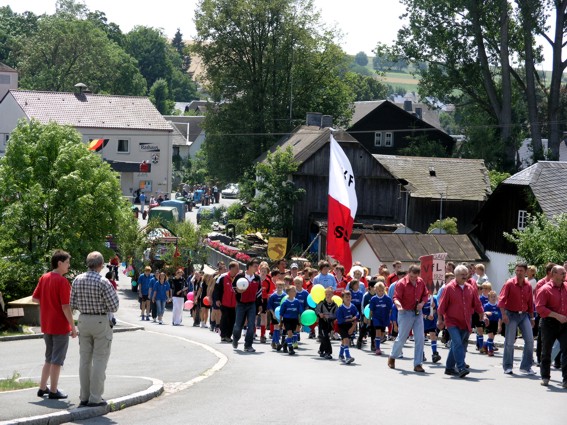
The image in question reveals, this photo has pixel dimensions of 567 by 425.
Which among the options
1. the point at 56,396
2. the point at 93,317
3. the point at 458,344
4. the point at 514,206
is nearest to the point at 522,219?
the point at 514,206

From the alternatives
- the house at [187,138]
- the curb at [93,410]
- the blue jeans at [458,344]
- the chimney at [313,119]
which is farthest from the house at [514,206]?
the house at [187,138]

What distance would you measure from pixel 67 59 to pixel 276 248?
241 feet

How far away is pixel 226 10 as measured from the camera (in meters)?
76.1

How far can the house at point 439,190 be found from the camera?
57125 millimetres

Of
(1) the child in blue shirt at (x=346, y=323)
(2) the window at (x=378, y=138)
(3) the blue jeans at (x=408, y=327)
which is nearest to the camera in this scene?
(3) the blue jeans at (x=408, y=327)

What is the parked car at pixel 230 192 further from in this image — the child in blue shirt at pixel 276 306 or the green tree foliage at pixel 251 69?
the child in blue shirt at pixel 276 306

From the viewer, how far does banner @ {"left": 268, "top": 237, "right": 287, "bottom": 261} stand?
4991 centimetres

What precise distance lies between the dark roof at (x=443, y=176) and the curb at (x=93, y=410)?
45422 mm

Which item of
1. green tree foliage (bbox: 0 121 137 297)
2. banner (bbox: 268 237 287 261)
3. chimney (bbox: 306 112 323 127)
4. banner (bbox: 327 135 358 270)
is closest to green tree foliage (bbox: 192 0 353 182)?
chimney (bbox: 306 112 323 127)

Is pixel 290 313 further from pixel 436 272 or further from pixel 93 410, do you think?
pixel 93 410

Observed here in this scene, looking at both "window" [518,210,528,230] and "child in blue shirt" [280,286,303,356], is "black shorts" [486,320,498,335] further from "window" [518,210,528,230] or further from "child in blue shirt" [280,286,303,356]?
"window" [518,210,528,230]

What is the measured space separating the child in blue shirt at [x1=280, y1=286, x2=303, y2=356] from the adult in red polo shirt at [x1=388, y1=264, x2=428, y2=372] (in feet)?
9.59

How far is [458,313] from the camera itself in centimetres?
1574

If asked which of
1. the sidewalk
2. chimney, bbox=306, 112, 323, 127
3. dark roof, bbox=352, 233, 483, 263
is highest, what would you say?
chimney, bbox=306, 112, 323, 127
